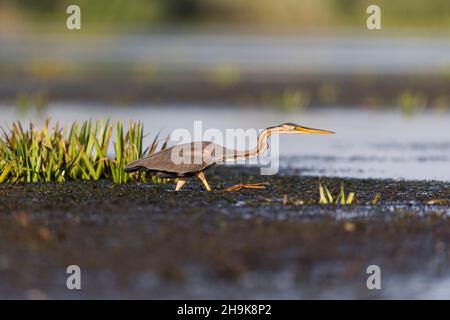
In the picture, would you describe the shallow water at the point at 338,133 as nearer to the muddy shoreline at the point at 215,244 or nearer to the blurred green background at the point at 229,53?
the blurred green background at the point at 229,53

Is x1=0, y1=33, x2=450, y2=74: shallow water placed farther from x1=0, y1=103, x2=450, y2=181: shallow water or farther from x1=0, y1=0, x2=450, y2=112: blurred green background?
x1=0, y1=103, x2=450, y2=181: shallow water

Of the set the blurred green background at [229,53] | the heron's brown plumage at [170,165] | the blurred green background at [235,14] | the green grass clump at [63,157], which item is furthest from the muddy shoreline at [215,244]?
the blurred green background at [235,14]

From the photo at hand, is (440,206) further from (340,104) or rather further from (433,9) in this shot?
(433,9)

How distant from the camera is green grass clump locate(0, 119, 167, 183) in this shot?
1026 centimetres

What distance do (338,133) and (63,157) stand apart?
677cm

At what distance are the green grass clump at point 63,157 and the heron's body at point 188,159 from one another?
36.7 inches

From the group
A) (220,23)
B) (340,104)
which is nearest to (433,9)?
(220,23)

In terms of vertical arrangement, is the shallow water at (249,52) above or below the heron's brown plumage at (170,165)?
above

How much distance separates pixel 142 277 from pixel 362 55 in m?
30.6

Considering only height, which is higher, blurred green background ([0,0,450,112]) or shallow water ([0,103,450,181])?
blurred green background ([0,0,450,112])

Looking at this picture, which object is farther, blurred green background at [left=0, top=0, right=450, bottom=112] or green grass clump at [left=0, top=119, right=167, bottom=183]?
blurred green background at [left=0, top=0, right=450, bottom=112]

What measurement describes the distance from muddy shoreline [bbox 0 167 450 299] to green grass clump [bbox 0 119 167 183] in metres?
0.61

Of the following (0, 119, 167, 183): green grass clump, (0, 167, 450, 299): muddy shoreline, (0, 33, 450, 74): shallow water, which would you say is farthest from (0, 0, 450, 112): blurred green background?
(0, 167, 450, 299): muddy shoreline

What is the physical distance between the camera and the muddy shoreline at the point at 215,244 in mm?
6469
